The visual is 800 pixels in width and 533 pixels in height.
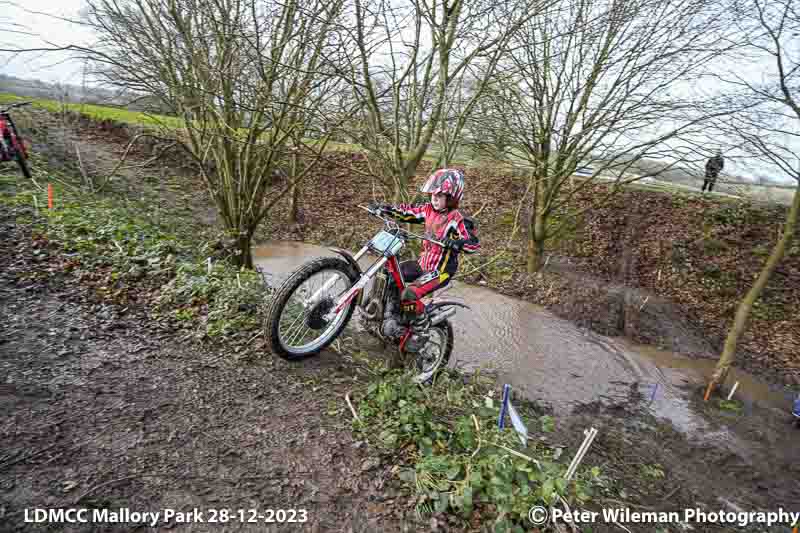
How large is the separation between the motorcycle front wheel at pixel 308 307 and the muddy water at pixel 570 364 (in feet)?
11.5

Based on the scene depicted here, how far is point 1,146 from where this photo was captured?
8.36m

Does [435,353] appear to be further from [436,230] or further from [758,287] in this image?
[758,287]

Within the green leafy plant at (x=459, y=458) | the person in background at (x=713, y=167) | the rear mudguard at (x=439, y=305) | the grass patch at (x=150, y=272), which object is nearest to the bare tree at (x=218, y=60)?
the grass patch at (x=150, y=272)

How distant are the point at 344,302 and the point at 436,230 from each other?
119 cm

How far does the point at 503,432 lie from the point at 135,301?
386 centimetres

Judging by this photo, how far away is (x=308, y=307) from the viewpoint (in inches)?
132

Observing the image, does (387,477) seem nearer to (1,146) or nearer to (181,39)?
(181,39)

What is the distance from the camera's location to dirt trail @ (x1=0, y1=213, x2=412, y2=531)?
6.64 feet

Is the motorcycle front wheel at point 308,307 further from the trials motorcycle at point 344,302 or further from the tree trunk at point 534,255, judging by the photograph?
the tree trunk at point 534,255

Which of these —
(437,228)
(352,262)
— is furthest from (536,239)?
(352,262)

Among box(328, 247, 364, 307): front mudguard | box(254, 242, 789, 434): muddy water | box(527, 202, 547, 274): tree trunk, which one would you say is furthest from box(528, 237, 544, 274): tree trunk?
box(328, 247, 364, 307): front mudguard

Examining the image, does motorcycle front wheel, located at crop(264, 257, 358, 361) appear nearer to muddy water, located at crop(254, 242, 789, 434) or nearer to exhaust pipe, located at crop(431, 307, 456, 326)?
exhaust pipe, located at crop(431, 307, 456, 326)

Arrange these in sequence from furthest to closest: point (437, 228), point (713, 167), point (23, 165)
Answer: point (23, 165)
point (713, 167)
point (437, 228)

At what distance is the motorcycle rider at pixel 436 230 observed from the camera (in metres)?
3.75
